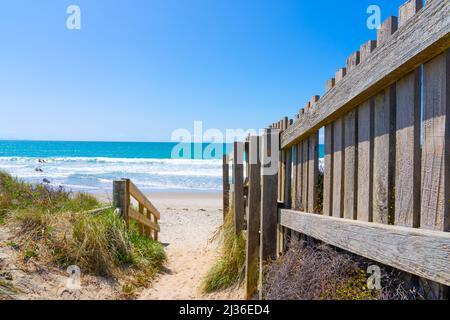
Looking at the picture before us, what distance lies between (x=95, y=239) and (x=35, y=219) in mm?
816

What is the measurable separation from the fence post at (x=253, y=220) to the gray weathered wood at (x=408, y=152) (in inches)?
64.8

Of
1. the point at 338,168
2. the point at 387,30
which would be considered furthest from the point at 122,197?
the point at 387,30

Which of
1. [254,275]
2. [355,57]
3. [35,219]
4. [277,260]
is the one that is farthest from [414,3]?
[35,219]

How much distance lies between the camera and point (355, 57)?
2.29 metres

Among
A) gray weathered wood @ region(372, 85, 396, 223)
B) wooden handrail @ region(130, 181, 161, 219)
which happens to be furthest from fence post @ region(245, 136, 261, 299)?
wooden handrail @ region(130, 181, 161, 219)

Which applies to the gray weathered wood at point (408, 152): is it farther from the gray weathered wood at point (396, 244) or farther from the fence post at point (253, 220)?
the fence post at point (253, 220)

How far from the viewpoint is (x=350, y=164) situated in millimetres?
2412

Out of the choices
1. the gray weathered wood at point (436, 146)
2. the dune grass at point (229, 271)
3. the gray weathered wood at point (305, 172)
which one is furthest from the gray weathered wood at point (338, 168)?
the dune grass at point (229, 271)

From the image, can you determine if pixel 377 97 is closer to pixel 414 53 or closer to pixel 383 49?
pixel 383 49

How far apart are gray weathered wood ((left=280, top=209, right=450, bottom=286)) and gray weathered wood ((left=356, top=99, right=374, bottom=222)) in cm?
14

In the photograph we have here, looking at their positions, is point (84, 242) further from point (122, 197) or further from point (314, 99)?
point (314, 99)

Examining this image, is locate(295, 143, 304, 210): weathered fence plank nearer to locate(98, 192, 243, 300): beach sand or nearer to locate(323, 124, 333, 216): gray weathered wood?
locate(323, 124, 333, 216): gray weathered wood

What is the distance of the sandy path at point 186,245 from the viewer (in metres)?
4.14

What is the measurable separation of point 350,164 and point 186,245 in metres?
5.95
